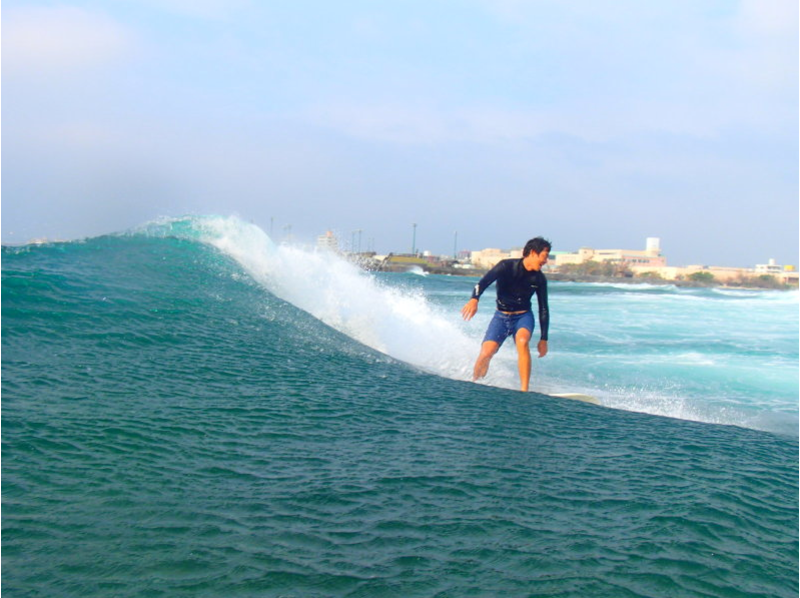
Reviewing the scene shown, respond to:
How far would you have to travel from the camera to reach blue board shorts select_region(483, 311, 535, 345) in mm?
8148

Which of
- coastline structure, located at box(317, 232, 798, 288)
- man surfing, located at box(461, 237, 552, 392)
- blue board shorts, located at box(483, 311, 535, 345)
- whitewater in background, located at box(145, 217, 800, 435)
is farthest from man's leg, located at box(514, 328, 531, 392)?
coastline structure, located at box(317, 232, 798, 288)

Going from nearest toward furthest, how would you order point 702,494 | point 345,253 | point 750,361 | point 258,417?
point 702,494
point 258,417
point 750,361
point 345,253

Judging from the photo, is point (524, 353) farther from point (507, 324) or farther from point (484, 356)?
point (484, 356)

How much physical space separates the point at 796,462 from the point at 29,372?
691 cm

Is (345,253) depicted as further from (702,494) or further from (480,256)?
(480,256)

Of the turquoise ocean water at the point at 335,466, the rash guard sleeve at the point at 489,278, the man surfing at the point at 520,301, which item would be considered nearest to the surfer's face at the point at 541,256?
the man surfing at the point at 520,301

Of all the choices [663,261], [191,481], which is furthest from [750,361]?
[663,261]

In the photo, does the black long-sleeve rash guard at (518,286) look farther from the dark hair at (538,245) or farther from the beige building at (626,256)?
the beige building at (626,256)

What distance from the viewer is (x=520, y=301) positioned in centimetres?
811

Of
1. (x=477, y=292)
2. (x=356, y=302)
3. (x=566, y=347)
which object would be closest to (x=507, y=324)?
(x=477, y=292)

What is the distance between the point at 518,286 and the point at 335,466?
4.03 meters

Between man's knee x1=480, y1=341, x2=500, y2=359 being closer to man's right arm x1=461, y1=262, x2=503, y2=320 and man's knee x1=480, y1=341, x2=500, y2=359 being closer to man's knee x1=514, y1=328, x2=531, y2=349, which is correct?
man's knee x1=514, y1=328, x2=531, y2=349

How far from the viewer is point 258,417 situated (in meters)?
5.77

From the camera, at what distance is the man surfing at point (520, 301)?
7875 millimetres
